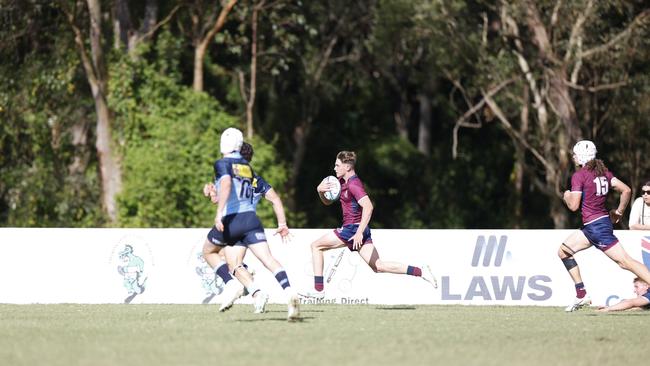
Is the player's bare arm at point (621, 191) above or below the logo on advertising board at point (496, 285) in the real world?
→ above

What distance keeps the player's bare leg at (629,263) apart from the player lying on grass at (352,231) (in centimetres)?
250

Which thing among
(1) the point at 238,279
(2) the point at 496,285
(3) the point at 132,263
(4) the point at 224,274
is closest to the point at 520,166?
(2) the point at 496,285

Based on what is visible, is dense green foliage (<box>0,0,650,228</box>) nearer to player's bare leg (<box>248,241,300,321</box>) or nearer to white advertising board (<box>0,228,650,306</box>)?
white advertising board (<box>0,228,650,306</box>)

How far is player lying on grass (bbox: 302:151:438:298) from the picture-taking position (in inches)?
613

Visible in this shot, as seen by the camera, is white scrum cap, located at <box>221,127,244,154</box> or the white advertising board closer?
white scrum cap, located at <box>221,127,244,154</box>

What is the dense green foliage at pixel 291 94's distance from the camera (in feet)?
103

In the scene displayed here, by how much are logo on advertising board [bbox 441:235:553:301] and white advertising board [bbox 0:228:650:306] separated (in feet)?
0.05

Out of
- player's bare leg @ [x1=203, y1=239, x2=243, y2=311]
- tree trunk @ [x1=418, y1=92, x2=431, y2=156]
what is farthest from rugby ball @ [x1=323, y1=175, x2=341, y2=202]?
tree trunk @ [x1=418, y1=92, x2=431, y2=156]

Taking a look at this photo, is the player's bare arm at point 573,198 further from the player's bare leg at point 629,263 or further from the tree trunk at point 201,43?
the tree trunk at point 201,43

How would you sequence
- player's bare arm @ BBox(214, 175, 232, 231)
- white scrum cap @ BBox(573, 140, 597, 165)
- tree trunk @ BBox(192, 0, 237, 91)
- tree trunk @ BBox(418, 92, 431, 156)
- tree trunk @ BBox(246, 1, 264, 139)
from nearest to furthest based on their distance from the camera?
player's bare arm @ BBox(214, 175, 232, 231)
white scrum cap @ BBox(573, 140, 597, 165)
tree trunk @ BBox(192, 0, 237, 91)
tree trunk @ BBox(246, 1, 264, 139)
tree trunk @ BBox(418, 92, 431, 156)

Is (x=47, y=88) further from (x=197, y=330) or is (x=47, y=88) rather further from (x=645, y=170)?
(x=197, y=330)

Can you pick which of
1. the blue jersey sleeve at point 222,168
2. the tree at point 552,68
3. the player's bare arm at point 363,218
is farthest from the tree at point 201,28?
the blue jersey sleeve at point 222,168

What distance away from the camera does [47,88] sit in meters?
33.2

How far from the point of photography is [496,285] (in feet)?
60.7
